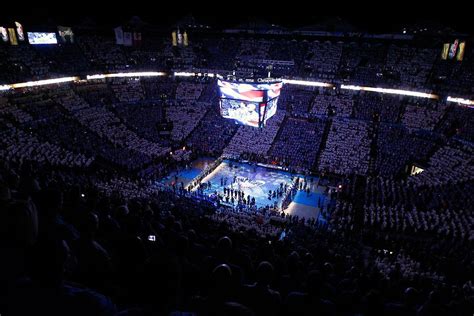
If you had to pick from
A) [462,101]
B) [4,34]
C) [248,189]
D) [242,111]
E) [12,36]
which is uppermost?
[4,34]

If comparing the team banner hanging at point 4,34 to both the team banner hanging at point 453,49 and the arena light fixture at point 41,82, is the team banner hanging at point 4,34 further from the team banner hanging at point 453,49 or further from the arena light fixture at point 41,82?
the team banner hanging at point 453,49

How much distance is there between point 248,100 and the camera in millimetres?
33000

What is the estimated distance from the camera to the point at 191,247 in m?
7.87

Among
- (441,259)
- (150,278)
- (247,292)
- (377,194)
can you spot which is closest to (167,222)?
(247,292)

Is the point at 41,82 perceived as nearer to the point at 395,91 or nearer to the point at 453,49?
the point at 395,91

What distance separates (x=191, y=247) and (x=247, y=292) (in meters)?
2.77

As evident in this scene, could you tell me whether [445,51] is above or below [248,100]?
above

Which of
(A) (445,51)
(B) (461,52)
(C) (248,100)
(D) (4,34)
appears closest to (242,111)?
(C) (248,100)

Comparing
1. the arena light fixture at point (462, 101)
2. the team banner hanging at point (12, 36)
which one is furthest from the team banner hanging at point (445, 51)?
the team banner hanging at point (12, 36)

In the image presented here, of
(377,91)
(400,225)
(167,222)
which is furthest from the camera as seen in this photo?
(377,91)

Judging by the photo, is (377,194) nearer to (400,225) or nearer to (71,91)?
(400,225)

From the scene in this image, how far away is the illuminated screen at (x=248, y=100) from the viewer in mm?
32500

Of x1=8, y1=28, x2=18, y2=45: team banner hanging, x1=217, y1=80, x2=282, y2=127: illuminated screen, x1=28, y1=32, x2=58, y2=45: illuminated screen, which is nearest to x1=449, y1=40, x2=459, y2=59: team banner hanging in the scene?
x1=217, y1=80, x2=282, y2=127: illuminated screen

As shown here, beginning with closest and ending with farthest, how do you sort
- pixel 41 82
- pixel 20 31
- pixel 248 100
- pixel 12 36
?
1. pixel 248 100
2. pixel 41 82
3. pixel 12 36
4. pixel 20 31
